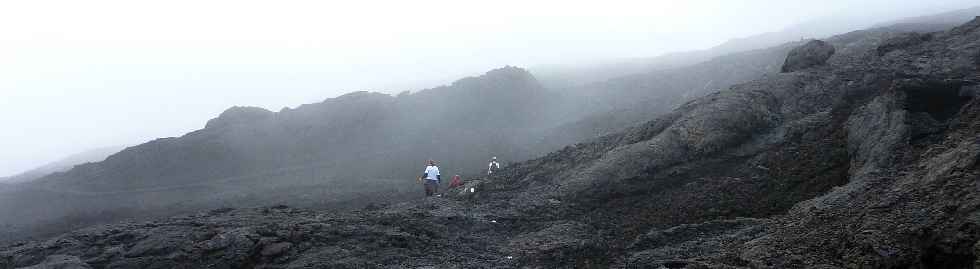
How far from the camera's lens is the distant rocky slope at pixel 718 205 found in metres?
7.10

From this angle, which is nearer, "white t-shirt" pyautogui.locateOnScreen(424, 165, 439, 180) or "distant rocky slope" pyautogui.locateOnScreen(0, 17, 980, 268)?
"distant rocky slope" pyautogui.locateOnScreen(0, 17, 980, 268)

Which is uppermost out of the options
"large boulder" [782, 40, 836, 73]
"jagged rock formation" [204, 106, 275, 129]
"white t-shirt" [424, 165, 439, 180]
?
"jagged rock formation" [204, 106, 275, 129]

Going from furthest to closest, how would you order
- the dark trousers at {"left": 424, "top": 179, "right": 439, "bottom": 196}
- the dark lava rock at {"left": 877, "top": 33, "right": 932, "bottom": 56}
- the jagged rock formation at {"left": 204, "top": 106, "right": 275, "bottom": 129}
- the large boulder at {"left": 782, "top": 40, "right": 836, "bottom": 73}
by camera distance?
the jagged rock formation at {"left": 204, "top": 106, "right": 275, "bottom": 129} < the dark trousers at {"left": 424, "top": 179, "right": 439, "bottom": 196} < the large boulder at {"left": 782, "top": 40, "right": 836, "bottom": 73} < the dark lava rock at {"left": 877, "top": 33, "right": 932, "bottom": 56}

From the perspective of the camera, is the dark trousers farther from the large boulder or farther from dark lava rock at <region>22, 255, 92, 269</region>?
the large boulder

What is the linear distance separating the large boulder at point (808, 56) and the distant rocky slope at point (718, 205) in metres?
0.85

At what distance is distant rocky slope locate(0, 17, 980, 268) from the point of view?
23.3 feet

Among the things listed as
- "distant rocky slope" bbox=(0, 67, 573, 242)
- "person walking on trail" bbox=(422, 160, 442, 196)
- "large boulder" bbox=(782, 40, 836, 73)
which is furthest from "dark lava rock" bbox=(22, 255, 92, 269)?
"large boulder" bbox=(782, 40, 836, 73)

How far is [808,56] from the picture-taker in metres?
19.1

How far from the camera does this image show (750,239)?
860 cm

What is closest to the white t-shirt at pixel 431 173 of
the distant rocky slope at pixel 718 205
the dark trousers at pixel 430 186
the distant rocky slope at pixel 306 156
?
the dark trousers at pixel 430 186

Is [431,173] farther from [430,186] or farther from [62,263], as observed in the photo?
[62,263]

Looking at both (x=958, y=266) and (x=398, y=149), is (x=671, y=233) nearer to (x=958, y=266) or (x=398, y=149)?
(x=958, y=266)

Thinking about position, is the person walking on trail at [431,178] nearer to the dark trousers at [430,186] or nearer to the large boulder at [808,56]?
the dark trousers at [430,186]

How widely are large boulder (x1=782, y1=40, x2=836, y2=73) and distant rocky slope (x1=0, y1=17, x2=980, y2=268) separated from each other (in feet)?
2.80
